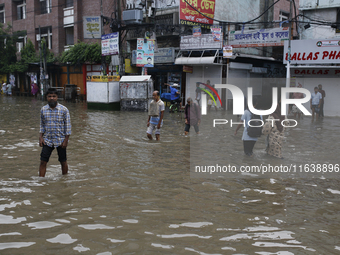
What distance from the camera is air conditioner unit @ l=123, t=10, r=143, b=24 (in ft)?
69.0

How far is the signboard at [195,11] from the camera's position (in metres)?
20.0

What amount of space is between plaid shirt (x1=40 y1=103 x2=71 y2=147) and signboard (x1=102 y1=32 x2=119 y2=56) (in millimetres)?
15782

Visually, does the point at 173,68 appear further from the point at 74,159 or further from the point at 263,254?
the point at 263,254

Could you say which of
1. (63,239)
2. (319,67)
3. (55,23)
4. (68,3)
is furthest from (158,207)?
(55,23)

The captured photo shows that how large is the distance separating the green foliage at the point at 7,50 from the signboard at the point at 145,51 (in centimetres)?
2260

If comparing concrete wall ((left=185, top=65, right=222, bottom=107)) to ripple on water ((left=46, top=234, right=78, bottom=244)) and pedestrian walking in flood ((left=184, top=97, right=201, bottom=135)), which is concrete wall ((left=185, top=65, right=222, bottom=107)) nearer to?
pedestrian walking in flood ((left=184, top=97, right=201, bottom=135))

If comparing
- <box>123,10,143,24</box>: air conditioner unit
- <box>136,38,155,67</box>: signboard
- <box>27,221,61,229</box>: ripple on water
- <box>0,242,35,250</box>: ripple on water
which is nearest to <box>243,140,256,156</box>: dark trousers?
<box>27,221,61,229</box>: ripple on water

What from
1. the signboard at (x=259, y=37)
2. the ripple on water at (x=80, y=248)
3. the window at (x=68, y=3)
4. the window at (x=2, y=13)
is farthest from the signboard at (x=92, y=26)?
the window at (x=2, y=13)

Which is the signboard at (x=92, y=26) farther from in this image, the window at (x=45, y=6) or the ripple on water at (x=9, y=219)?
the ripple on water at (x=9, y=219)

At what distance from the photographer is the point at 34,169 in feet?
23.4

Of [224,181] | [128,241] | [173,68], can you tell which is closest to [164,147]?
[224,181]

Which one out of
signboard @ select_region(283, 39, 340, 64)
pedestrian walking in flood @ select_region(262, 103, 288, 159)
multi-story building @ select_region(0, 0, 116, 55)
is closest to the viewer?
pedestrian walking in flood @ select_region(262, 103, 288, 159)

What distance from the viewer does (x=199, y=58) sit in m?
21.3

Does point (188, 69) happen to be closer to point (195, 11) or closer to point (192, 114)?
point (195, 11)
